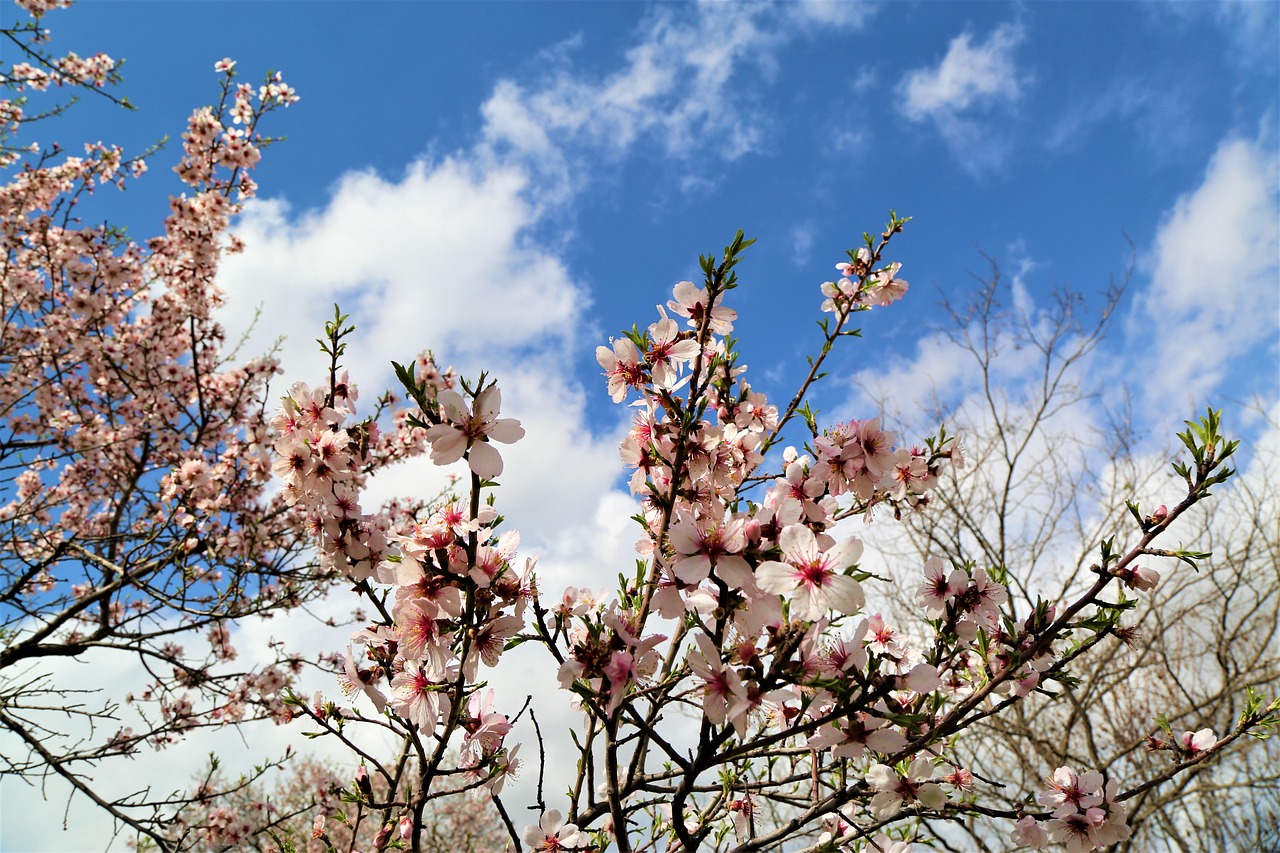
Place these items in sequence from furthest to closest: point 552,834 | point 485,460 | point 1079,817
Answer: point 1079,817 < point 552,834 < point 485,460

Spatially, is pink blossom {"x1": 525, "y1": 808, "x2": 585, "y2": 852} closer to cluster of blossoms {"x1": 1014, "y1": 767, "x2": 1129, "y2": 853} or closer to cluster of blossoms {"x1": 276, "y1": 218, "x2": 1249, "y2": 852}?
cluster of blossoms {"x1": 276, "y1": 218, "x2": 1249, "y2": 852}

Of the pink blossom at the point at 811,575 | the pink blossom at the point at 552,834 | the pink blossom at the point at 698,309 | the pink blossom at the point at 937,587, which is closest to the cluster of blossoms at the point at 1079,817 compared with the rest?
the pink blossom at the point at 937,587

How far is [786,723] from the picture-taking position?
182 cm

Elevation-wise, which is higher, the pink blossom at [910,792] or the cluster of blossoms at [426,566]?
the cluster of blossoms at [426,566]

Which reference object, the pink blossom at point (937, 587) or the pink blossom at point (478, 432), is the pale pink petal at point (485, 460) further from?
the pink blossom at point (937, 587)

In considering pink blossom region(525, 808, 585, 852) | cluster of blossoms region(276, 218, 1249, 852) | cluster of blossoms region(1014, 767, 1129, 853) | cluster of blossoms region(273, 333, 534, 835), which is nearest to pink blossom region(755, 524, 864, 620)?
cluster of blossoms region(276, 218, 1249, 852)

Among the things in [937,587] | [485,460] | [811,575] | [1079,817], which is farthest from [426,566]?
[1079,817]

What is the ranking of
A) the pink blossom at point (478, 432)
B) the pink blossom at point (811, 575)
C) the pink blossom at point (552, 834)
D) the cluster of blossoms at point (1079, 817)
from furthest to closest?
the cluster of blossoms at point (1079, 817), the pink blossom at point (552, 834), the pink blossom at point (478, 432), the pink blossom at point (811, 575)

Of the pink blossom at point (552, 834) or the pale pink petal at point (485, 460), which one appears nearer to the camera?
the pale pink petal at point (485, 460)

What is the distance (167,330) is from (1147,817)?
10.5 metres

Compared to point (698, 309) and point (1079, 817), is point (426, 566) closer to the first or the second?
point (698, 309)

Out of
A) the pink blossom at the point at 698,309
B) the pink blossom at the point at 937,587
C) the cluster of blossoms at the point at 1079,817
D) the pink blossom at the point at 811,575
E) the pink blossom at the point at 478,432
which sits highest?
the pink blossom at the point at 698,309

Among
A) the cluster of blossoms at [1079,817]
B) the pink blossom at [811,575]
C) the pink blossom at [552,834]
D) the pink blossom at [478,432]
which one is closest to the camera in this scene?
the pink blossom at [811,575]

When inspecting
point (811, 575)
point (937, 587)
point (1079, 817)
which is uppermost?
point (937, 587)
